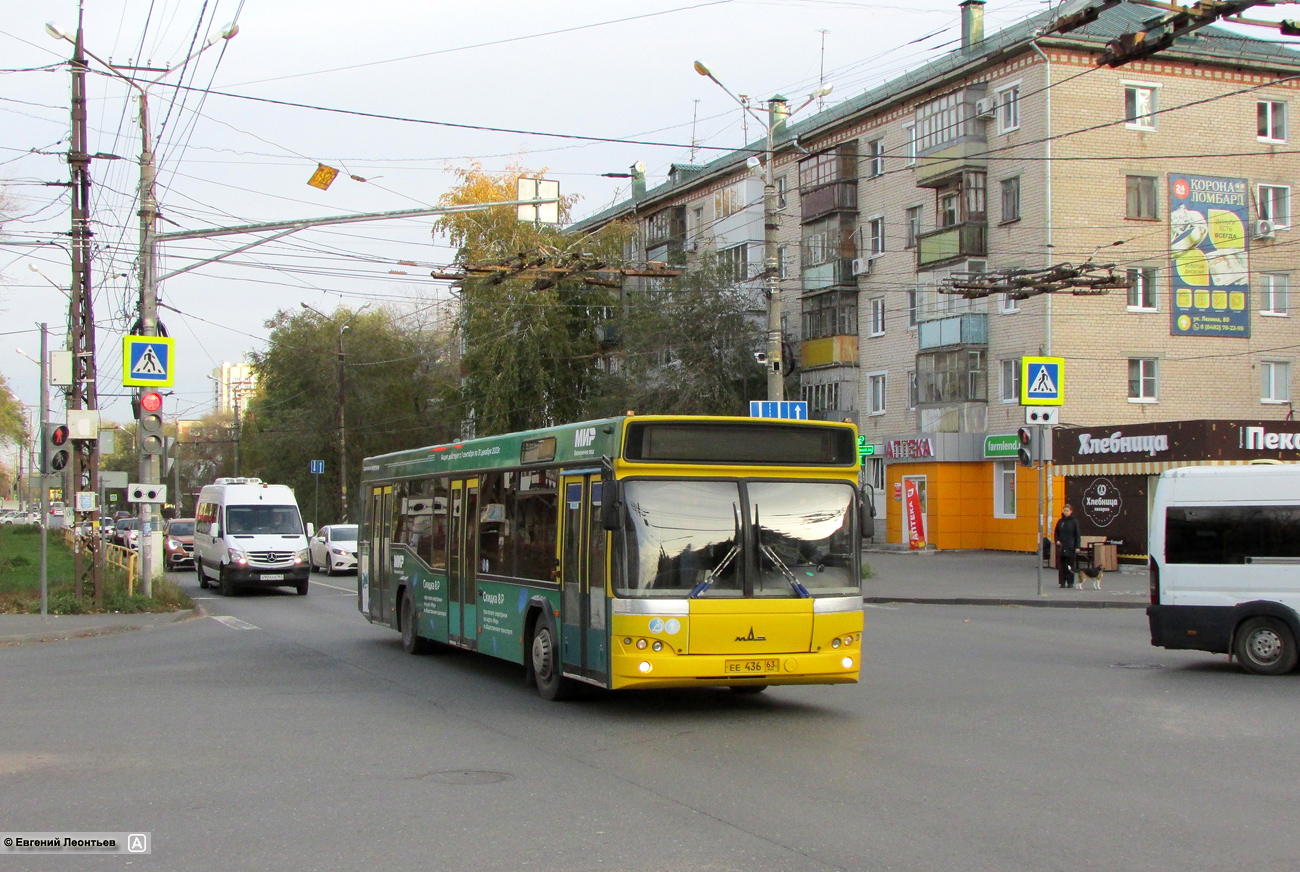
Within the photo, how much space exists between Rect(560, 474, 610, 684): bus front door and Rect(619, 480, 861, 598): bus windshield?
0.43 meters

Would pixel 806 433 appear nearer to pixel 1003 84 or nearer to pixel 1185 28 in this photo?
pixel 1185 28

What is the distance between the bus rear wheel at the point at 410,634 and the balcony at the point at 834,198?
34.4 metres

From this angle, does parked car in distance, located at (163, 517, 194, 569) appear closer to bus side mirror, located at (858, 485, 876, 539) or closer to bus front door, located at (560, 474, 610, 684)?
bus front door, located at (560, 474, 610, 684)

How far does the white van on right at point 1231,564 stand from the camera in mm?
13406

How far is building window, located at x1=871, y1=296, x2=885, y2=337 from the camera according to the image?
1855 inches

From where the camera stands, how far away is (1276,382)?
140 ft

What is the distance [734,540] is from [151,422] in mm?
15460

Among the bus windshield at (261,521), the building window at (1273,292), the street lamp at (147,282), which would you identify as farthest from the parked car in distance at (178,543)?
the building window at (1273,292)

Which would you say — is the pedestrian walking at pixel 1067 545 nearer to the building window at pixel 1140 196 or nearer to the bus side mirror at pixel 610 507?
the building window at pixel 1140 196

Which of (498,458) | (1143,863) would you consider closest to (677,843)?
(1143,863)

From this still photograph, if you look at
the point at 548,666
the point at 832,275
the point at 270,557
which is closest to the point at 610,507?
the point at 548,666

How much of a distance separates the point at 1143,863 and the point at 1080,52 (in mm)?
37646

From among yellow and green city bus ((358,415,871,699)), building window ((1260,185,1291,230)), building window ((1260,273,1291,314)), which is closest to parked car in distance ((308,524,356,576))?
yellow and green city bus ((358,415,871,699))

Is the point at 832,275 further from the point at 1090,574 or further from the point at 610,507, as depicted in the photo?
the point at 610,507
